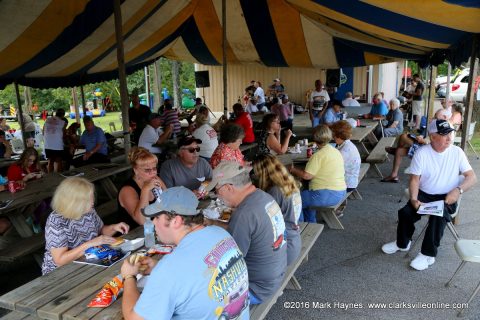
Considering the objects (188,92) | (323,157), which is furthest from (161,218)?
(188,92)

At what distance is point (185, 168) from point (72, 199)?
1566mm

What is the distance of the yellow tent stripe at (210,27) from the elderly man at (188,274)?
642cm

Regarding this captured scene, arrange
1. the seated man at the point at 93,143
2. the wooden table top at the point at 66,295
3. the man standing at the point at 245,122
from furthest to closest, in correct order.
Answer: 1. the man standing at the point at 245,122
2. the seated man at the point at 93,143
3. the wooden table top at the point at 66,295

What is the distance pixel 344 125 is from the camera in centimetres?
463

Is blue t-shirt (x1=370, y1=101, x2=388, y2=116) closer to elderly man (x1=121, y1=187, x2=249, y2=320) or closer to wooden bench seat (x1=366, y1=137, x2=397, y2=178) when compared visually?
wooden bench seat (x1=366, y1=137, x2=397, y2=178)

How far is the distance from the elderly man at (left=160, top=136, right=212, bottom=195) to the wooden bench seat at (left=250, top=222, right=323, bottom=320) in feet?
3.71

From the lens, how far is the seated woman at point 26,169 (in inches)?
174

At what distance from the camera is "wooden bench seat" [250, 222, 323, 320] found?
2.32 m

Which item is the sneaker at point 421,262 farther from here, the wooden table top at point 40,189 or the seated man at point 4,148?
the seated man at point 4,148

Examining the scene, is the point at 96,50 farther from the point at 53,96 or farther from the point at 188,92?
the point at 53,96

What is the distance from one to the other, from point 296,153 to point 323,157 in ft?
4.94

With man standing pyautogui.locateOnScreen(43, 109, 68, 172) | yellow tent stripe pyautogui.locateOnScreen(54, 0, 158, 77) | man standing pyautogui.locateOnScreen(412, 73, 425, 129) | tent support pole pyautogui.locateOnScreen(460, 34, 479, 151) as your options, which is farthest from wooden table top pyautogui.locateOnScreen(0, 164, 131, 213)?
man standing pyautogui.locateOnScreen(412, 73, 425, 129)

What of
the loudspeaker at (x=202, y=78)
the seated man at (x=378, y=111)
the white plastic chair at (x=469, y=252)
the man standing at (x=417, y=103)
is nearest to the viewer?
the white plastic chair at (x=469, y=252)

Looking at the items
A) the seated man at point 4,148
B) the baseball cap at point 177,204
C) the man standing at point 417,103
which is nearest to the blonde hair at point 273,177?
the baseball cap at point 177,204
